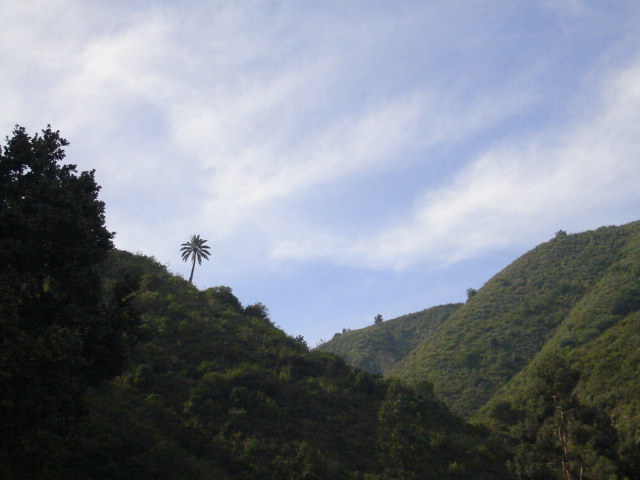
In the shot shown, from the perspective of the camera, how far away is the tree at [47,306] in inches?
525

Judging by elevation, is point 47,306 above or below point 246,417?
A: above

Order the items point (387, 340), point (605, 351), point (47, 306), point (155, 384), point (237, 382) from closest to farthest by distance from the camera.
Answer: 1. point (47, 306)
2. point (155, 384)
3. point (237, 382)
4. point (605, 351)
5. point (387, 340)

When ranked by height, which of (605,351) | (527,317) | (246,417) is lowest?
(246,417)

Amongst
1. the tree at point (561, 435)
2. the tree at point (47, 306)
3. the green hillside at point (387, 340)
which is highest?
the green hillside at point (387, 340)

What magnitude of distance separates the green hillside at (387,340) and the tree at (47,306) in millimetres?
75539

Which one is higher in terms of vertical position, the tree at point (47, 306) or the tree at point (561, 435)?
the tree at point (47, 306)

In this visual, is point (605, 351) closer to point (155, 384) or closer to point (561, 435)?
point (561, 435)

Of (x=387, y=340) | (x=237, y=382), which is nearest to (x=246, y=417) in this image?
(x=237, y=382)

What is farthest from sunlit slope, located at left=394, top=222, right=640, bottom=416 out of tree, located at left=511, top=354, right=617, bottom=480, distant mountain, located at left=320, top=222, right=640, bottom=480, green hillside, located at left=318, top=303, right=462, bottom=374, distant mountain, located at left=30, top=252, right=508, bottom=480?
tree, located at left=511, top=354, right=617, bottom=480

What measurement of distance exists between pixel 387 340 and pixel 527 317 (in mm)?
35693

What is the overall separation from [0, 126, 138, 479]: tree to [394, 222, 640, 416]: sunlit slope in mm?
49456

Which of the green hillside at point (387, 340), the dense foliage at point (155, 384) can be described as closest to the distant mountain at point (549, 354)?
the green hillside at point (387, 340)

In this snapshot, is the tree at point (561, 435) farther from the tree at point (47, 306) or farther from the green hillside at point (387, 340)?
the green hillside at point (387, 340)

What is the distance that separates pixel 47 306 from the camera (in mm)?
16672
